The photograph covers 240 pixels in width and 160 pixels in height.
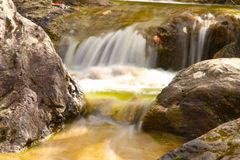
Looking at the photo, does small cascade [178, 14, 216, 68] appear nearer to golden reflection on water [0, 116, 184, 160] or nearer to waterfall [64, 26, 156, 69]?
waterfall [64, 26, 156, 69]

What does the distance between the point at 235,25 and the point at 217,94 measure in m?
5.35

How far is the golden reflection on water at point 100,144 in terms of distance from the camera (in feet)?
21.4

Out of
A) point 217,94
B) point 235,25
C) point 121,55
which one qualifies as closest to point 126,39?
point 121,55

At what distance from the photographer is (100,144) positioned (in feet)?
23.0

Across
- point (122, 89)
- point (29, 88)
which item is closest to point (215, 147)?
point (29, 88)

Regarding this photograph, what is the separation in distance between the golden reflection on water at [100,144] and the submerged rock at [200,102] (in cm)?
29

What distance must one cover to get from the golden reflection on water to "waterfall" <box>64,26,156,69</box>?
4380mm

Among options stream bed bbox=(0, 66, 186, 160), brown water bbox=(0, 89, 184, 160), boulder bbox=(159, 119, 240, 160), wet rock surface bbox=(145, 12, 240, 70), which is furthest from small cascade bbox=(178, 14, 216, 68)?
boulder bbox=(159, 119, 240, 160)

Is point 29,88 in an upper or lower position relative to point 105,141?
upper

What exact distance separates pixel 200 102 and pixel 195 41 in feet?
17.2

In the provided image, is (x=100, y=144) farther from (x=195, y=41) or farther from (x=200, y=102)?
(x=195, y=41)

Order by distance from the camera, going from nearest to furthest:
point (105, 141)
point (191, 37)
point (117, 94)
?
1. point (105, 141)
2. point (117, 94)
3. point (191, 37)

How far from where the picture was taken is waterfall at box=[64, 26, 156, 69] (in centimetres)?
1209

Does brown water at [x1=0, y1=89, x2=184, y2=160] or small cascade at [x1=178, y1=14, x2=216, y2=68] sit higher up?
small cascade at [x1=178, y1=14, x2=216, y2=68]
